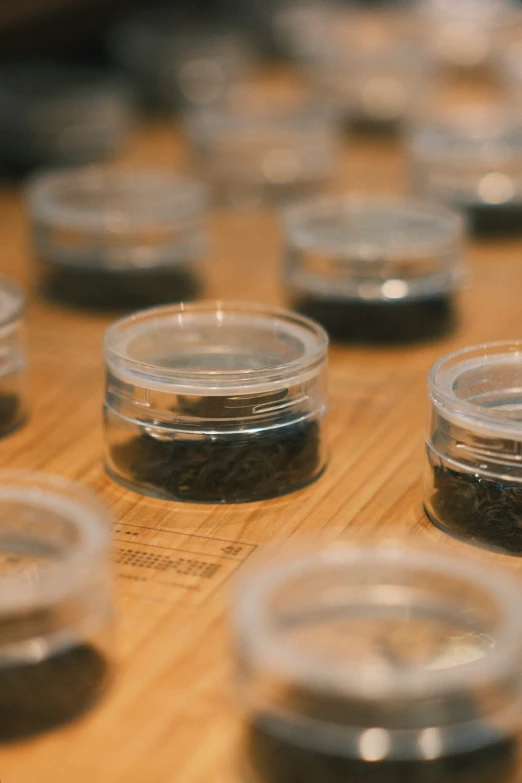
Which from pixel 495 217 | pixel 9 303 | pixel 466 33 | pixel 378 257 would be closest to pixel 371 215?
pixel 378 257

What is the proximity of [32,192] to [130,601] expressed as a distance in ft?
2.81

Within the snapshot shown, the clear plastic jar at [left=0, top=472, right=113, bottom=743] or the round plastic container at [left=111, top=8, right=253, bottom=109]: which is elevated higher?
the round plastic container at [left=111, top=8, right=253, bottom=109]

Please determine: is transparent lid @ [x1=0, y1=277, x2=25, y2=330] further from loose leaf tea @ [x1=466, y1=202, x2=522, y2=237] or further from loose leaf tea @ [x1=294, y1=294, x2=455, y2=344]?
loose leaf tea @ [x1=466, y1=202, x2=522, y2=237]

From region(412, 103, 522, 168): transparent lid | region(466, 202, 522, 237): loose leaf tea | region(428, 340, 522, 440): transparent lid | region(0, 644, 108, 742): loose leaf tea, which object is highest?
region(412, 103, 522, 168): transparent lid

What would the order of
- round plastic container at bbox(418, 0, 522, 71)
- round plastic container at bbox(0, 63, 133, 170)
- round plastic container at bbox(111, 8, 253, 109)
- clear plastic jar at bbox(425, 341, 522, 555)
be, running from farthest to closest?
round plastic container at bbox(418, 0, 522, 71), round plastic container at bbox(111, 8, 253, 109), round plastic container at bbox(0, 63, 133, 170), clear plastic jar at bbox(425, 341, 522, 555)

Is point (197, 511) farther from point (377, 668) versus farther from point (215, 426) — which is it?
point (377, 668)

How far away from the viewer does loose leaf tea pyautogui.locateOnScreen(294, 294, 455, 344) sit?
4.16 feet

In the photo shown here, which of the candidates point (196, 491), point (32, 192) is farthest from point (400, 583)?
point (32, 192)

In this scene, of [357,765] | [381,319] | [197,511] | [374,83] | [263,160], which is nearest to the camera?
[357,765]

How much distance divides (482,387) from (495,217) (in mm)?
789

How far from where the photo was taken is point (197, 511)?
2.92 ft

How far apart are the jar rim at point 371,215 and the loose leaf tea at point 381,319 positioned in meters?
0.05

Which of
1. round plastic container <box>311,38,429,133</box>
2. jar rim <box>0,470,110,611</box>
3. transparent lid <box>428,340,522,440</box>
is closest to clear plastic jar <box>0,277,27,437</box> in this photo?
jar rim <box>0,470,110,611</box>

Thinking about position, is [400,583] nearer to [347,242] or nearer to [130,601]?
[130,601]
